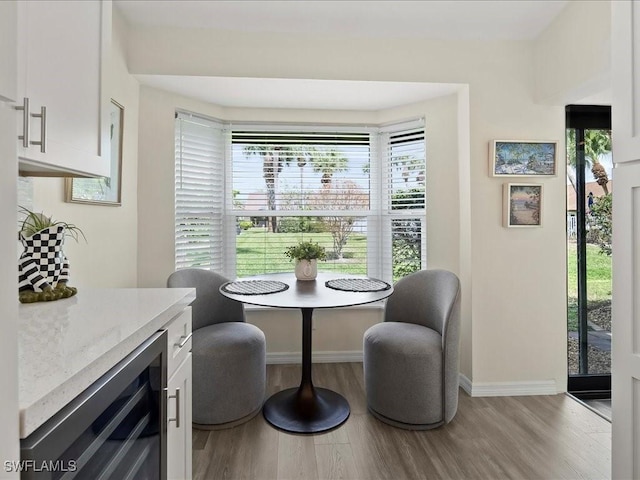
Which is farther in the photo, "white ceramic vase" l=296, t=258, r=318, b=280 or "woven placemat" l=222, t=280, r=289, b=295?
"white ceramic vase" l=296, t=258, r=318, b=280

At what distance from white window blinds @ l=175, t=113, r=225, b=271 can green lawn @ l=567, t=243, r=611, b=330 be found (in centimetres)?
298

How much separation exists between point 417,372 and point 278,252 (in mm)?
1714

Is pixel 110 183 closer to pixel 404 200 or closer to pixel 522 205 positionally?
pixel 404 200

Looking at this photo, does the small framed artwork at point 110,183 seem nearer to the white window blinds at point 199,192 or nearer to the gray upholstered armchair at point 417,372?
the white window blinds at point 199,192

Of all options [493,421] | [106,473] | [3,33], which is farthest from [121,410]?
[493,421]

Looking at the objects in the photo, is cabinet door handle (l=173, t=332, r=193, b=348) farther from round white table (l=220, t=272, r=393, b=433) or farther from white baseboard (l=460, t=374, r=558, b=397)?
white baseboard (l=460, t=374, r=558, b=397)

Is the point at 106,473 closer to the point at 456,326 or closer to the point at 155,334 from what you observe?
the point at 155,334

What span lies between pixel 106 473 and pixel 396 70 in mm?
2883

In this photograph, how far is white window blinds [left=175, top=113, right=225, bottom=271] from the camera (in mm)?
3094

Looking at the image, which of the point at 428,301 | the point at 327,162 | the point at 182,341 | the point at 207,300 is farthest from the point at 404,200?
the point at 182,341

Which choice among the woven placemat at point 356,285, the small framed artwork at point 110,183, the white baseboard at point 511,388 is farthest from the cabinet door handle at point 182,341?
the white baseboard at point 511,388

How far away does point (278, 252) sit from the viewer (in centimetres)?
349

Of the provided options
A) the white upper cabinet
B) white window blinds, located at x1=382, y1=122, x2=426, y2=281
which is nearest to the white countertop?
the white upper cabinet

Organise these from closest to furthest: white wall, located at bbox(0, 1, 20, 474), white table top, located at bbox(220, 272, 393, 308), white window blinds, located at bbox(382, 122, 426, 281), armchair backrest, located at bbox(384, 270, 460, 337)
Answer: white wall, located at bbox(0, 1, 20, 474) → white table top, located at bbox(220, 272, 393, 308) → armchair backrest, located at bbox(384, 270, 460, 337) → white window blinds, located at bbox(382, 122, 426, 281)
